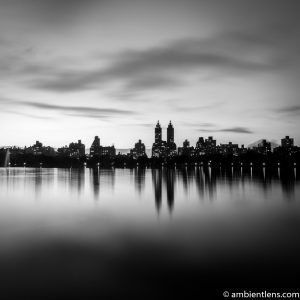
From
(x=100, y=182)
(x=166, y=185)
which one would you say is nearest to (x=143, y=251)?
(x=166, y=185)

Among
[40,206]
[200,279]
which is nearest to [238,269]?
[200,279]

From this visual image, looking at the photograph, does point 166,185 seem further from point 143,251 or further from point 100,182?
point 143,251

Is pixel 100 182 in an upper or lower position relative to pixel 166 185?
upper

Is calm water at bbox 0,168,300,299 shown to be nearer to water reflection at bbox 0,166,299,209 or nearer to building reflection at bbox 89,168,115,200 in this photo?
water reflection at bbox 0,166,299,209

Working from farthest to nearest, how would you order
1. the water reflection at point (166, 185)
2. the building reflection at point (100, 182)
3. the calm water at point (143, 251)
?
the building reflection at point (100, 182)
the water reflection at point (166, 185)
the calm water at point (143, 251)

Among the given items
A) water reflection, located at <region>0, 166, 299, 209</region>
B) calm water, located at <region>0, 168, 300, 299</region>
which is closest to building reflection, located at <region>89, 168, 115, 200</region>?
water reflection, located at <region>0, 166, 299, 209</region>

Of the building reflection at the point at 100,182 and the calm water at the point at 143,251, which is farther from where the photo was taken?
the building reflection at the point at 100,182

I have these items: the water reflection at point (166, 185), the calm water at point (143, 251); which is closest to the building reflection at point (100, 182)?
the water reflection at point (166, 185)

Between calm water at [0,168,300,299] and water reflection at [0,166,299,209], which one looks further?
water reflection at [0,166,299,209]

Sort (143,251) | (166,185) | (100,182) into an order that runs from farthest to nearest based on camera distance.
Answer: (100,182) → (166,185) → (143,251)

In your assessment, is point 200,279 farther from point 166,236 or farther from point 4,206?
point 4,206

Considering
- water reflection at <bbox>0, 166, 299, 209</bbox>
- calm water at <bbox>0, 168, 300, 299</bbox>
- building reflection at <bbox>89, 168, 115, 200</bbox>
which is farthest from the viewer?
building reflection at <bbox>89, 168, 115, 200</bbox>

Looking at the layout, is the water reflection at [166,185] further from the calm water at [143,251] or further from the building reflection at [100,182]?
the calm water at [143,251]

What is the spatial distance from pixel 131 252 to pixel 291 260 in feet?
18.7
